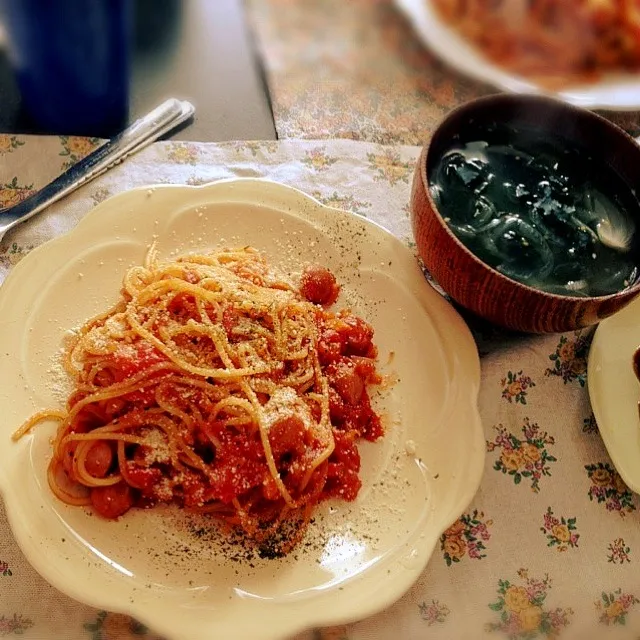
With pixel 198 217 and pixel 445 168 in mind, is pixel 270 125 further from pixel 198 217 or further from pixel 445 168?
pixel 445 168

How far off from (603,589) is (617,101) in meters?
1.06

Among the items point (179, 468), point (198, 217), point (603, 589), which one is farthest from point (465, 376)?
point (198, 217)

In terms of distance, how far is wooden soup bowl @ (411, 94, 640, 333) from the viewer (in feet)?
4.77

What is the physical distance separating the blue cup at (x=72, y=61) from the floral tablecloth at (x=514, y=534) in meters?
0.18

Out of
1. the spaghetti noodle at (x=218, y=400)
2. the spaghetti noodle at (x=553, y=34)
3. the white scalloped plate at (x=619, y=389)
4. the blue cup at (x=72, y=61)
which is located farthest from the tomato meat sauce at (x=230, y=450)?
the spaghetti noodle at (x=553, y=34)

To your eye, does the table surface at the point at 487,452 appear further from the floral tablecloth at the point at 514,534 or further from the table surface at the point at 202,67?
the table surface at the point at 202,67

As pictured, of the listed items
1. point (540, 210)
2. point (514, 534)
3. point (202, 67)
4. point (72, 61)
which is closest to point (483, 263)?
point (540, 210)

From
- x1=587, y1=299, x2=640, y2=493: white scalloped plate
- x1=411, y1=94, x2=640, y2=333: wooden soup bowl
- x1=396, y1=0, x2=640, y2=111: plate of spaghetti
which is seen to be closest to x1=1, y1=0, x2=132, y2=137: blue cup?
x1=411, y1=94, x2=640, y2=333: wooden soup bowl

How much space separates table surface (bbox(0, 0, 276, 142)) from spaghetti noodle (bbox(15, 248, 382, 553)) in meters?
0.74

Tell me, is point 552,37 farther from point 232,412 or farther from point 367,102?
point 367,102

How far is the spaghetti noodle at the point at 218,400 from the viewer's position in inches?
54.4

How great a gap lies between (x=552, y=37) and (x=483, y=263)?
681mm

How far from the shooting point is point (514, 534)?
1549 mm

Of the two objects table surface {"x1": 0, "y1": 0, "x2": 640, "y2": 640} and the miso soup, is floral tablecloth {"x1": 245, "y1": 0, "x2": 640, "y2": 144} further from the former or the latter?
the miso soup
